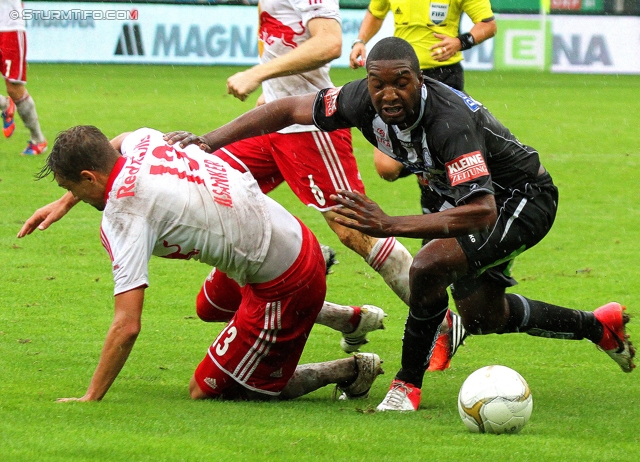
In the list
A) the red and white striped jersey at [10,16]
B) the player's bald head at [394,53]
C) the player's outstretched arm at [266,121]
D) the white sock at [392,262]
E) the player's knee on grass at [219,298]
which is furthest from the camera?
the red and white striped jersey at [10,16]

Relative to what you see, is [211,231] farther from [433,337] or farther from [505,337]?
[505,337]

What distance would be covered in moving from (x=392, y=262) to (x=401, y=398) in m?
1.11

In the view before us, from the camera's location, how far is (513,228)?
5297 mm

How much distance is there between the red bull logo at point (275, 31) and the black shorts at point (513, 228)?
6.65 ft

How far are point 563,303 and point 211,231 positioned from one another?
3.30 m

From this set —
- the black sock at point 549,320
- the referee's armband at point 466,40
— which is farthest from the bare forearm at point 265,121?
the referee's armband at point 466,40

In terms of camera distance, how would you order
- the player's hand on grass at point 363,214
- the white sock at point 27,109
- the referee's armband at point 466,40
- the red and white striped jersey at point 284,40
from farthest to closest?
1. the white sock at point 27,109
2. the referee's armband at point 466,40
3. the red and white striped jersey at point 284,40
4. the player's hand on grass at point 363,214

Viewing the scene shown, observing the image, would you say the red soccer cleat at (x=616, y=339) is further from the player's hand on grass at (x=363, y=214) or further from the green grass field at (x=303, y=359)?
the player's hand on grass at (x=363, y=214)

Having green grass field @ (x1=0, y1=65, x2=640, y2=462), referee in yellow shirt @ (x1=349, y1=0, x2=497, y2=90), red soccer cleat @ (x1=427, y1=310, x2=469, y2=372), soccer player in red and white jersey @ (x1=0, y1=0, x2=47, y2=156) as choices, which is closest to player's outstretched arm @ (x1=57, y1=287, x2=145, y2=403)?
green grass field @ (x1=0, y1=65, x2=640, y2=462)

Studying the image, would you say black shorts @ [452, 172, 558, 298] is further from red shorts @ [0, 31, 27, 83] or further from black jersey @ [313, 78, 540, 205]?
red shorts @ [0, 31, 27, 83]

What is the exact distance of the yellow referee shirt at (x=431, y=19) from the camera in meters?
8.88

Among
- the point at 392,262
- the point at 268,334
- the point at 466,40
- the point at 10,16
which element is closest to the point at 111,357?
the point at 268,334

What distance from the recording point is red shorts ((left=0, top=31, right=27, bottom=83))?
12.3 metres

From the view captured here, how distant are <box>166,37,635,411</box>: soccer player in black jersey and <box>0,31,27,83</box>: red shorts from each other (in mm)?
7448
